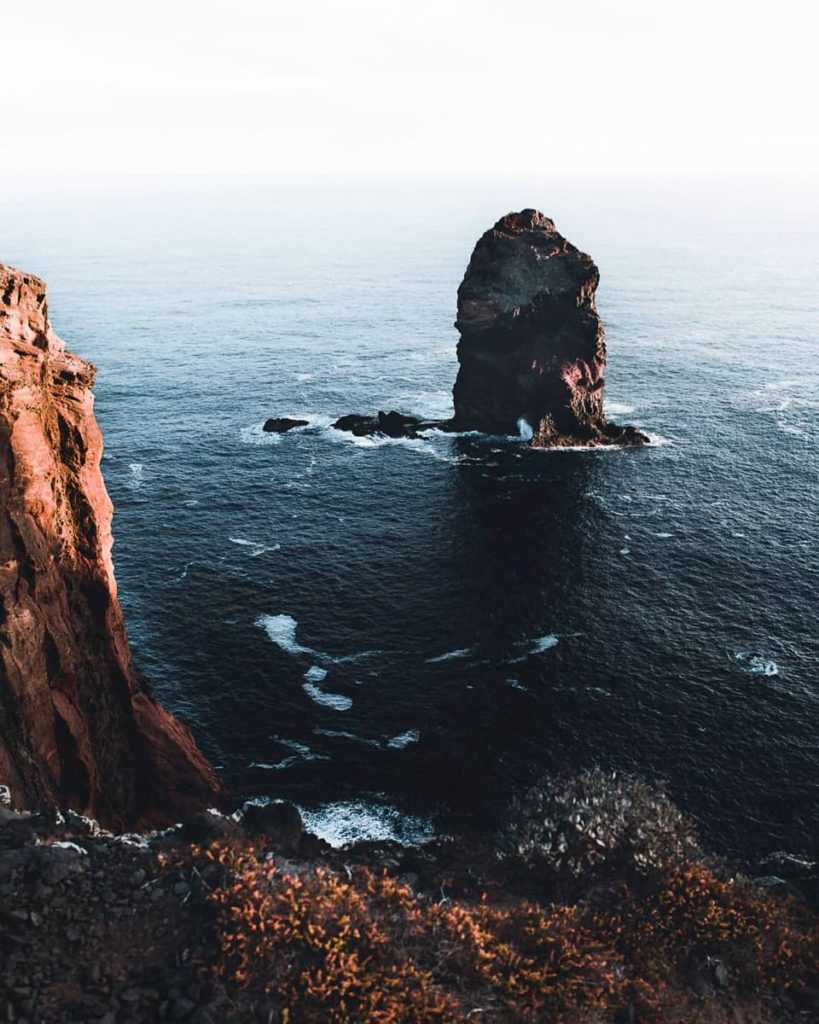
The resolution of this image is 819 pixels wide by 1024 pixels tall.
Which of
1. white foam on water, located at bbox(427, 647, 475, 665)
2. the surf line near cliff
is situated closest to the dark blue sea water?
white foam on water, located at bbox(427, 647, 475, 665)

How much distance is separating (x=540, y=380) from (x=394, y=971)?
103854mm

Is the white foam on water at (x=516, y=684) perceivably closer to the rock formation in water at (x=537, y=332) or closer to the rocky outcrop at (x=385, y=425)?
the rock formation in water at (x=537, y=332)

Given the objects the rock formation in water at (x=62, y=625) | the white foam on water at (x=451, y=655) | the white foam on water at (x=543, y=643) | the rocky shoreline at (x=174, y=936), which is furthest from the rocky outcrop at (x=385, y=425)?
the rocky shoreline at (x=174, y=936)

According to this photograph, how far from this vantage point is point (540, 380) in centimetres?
12419

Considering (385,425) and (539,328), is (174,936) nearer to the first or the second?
(385,425)

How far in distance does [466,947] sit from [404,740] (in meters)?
28.5

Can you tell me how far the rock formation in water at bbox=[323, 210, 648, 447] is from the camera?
123000 mm

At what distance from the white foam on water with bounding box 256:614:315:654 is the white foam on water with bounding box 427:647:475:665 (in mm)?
11822

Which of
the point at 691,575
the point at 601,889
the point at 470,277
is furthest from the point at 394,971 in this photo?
the point at 470,277

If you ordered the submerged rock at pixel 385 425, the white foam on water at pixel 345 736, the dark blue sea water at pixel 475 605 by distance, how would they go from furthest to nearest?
the submerged rock at pixel 385 425, the white foam on water at pixel 345 736, the dark blue sea water at pixel 475 605

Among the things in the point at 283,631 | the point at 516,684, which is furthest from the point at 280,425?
the point at 516,684

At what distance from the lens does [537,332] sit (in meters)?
125

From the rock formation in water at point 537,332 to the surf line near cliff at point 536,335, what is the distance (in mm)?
166

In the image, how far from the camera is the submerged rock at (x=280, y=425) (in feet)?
429
